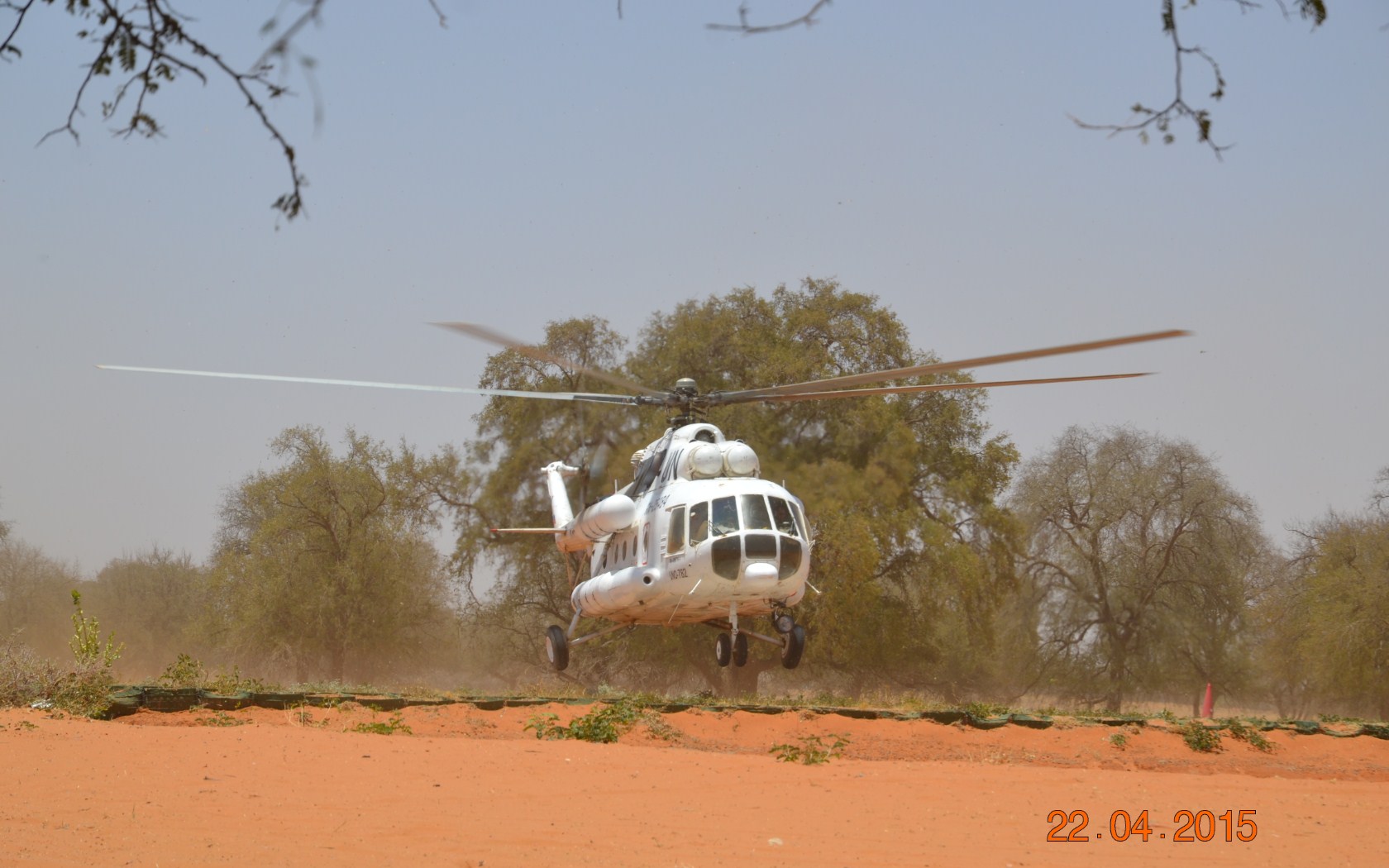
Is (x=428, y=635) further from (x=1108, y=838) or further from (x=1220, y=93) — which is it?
(x=1220, y=93)

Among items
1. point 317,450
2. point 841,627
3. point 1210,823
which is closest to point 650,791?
point 1210,823

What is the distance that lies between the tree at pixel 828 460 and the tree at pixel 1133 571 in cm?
794

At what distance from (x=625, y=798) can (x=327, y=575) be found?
26267 mm

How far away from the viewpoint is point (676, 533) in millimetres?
15078

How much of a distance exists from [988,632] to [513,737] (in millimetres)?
17724

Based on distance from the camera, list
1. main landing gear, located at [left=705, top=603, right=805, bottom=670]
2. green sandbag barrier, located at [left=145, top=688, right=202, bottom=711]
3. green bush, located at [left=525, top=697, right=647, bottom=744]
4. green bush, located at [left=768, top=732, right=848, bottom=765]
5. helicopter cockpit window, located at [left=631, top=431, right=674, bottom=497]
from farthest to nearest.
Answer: helicopter cockpit window, located at [left=631, top=431, right=674, bottom=497] → main landing gear, located at [left=705, top=603, right=805, bottom=670] → green sandbag barrier, located at [left=145, top=688, right=202, bottom=711] → green bush, located at [left=525, top=697, right=647, bottom=744] → green bush, located at [left=768, top=732, right=848, bottom=765]

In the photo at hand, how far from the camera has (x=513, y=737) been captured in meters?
14.1

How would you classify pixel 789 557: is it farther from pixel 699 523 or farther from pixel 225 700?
pixel 225 700

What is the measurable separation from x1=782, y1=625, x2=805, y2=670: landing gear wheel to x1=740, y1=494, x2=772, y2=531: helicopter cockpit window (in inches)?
81.2

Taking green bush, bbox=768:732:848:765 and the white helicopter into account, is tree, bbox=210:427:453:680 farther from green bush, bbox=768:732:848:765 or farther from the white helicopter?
green bush, bbox=768:732:848:765

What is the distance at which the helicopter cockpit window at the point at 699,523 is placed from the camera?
14695 millimetres

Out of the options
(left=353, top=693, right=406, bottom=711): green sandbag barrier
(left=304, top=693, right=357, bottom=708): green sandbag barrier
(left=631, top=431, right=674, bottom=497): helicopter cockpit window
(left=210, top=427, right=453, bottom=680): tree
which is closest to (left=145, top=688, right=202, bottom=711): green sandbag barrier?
(left=304, top=693, right=357, bottom=708): green sandbag barrier

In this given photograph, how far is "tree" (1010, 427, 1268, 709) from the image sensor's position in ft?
122

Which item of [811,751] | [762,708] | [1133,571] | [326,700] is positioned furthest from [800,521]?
[1133,571]
